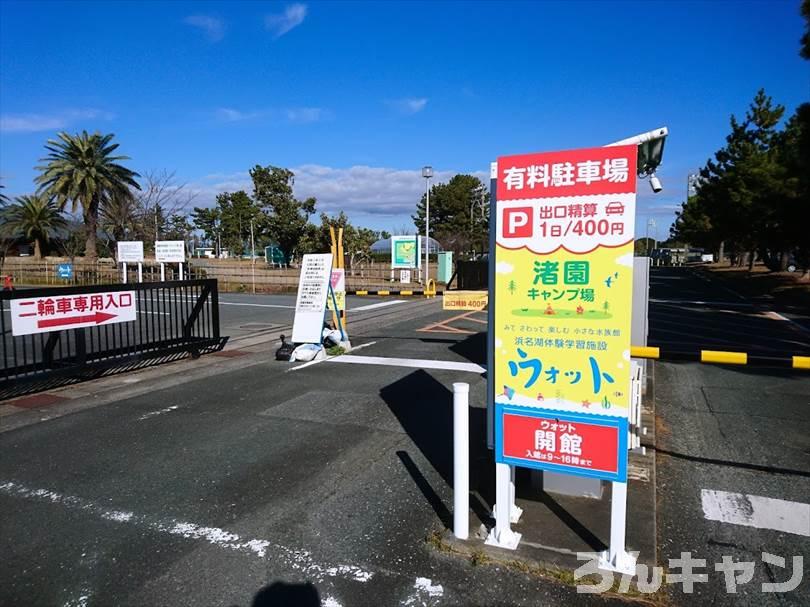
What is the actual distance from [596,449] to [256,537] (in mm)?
2268

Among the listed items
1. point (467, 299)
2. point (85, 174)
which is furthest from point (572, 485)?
point (85, 174)

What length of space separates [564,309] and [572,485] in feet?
5.37

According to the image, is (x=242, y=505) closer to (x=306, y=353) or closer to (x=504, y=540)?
(x=504, y=540)

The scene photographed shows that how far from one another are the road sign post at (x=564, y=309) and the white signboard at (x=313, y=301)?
653cm

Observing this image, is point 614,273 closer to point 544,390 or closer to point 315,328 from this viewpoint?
point 544,390

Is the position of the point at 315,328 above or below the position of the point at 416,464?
above

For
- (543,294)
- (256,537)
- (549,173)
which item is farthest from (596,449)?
(256,537)

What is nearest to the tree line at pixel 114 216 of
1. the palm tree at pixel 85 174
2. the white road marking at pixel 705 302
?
the palm tree at pixel 85 174

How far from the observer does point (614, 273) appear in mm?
2854

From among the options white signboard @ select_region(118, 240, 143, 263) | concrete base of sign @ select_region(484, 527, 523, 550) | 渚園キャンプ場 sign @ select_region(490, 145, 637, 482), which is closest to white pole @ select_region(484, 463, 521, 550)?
concrete base of sign @ select_region(484, 527, 523, 550)

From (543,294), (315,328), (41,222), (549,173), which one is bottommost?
(315,328)

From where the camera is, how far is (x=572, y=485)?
12.8 ft

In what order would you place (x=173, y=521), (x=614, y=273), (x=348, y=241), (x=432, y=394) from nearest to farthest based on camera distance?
1. (x=614, y=273)
2. (x=173, y=521)
3. (x=432, y=394)
4. (x=348, y=241)

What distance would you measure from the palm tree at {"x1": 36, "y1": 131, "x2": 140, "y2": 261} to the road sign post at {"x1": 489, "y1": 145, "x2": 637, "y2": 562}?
115ft
